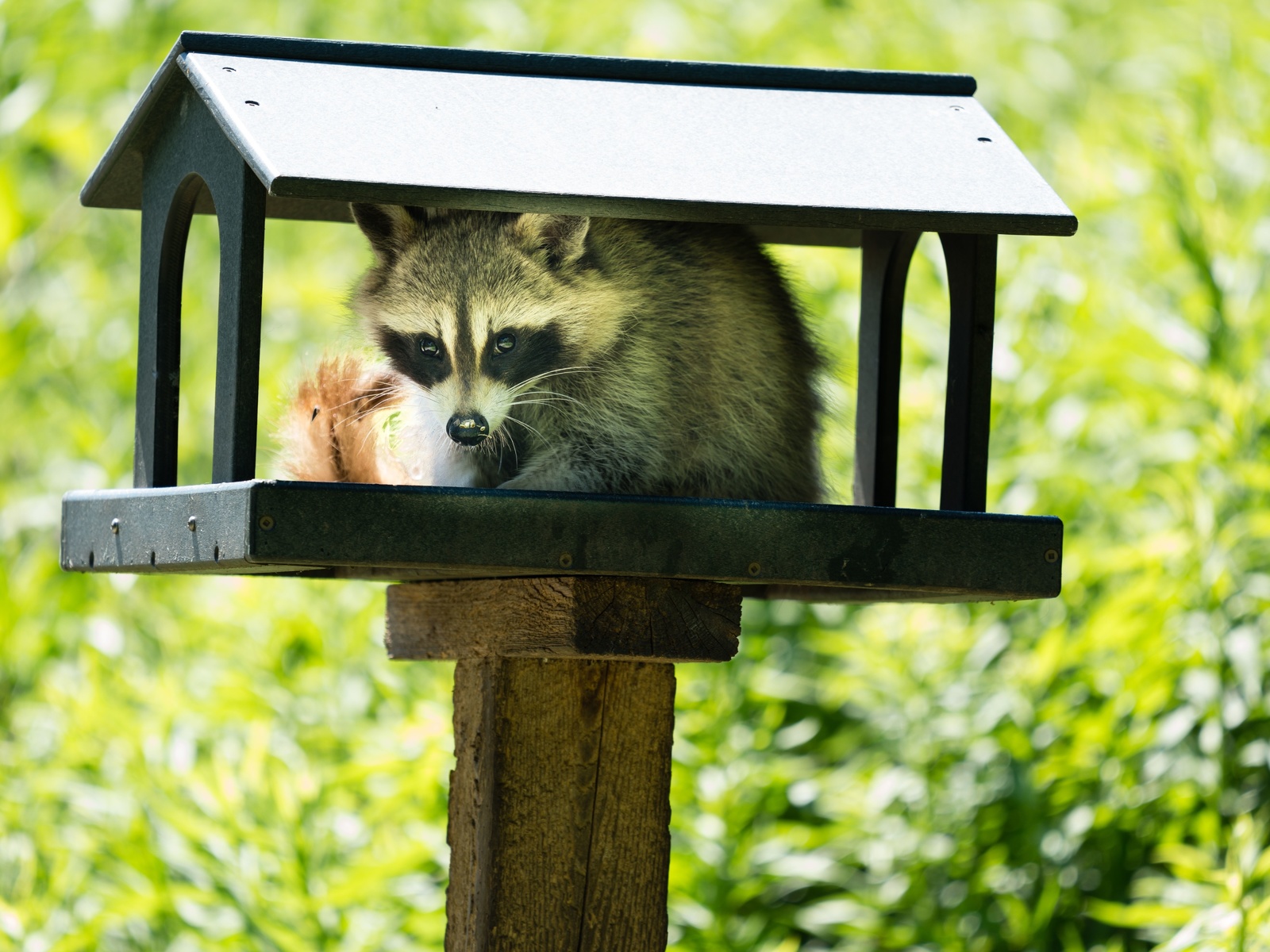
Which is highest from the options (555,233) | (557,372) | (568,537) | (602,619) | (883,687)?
(555,233)

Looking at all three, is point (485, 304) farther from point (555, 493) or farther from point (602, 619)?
point (602, 619)

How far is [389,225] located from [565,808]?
1041 mm

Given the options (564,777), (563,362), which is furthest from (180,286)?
(564,777)

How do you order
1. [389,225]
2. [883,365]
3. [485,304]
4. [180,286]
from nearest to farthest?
[485,304], [389,225], [180,286], [883,365]

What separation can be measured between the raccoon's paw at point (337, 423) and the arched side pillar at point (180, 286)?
21 cm

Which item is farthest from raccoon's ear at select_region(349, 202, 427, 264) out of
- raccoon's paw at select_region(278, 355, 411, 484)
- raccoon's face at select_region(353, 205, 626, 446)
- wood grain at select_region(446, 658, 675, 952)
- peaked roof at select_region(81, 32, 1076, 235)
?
wood grain at select_region(446, 658, 675, 952)

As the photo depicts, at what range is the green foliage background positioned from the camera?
14.5ft

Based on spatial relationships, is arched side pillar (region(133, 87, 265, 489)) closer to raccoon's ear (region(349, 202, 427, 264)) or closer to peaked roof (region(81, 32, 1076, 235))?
peaked roof (region(81, 32, 1076, 235))

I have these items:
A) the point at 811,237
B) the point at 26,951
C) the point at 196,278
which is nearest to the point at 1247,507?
the point at 811,237

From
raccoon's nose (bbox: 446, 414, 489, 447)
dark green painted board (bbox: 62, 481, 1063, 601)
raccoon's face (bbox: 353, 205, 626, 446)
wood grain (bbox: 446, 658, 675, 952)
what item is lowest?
wood grain (bbox: 446, 658, 675, 952)

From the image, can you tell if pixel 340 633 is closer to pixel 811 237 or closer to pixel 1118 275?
pixel 811 237

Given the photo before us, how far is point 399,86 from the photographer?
102 inches

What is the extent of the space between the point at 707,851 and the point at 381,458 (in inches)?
80.0

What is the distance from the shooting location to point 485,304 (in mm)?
2596
